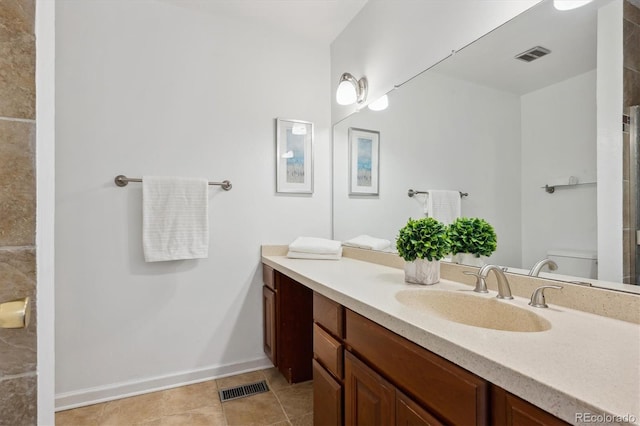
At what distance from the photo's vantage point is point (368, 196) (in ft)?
6.68

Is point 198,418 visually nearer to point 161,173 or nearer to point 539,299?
point 161,173

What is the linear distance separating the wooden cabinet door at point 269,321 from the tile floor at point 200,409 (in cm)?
21

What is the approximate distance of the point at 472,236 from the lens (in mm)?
1268

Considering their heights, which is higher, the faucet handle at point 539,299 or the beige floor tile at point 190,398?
the faucet handle at point 539,299

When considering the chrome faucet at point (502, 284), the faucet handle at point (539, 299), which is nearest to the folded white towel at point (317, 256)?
the chrome faucet at point (502, 284)

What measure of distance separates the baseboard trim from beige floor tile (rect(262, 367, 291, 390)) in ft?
0.19

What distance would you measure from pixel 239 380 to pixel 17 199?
1.72 metres

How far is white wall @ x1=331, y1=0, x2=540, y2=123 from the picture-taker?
4.17ft

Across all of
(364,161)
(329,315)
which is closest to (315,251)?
(364,161)

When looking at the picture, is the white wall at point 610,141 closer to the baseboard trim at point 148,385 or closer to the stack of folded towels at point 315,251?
the stack of folded towels at point 315,251

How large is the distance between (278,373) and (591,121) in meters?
2.09

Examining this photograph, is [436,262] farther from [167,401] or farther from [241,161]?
[167,401]

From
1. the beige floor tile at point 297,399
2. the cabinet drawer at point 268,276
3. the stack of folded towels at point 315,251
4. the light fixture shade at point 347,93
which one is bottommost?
the beige floor tile at point 297,399

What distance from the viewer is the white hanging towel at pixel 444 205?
139cm
